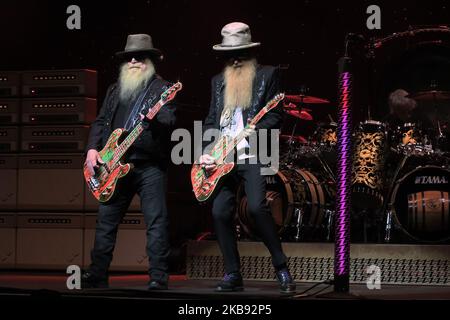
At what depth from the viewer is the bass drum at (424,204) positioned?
8219mm

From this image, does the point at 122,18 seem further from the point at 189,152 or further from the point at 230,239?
the point at 230,239

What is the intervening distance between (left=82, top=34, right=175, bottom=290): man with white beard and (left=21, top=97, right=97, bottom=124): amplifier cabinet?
220 cm

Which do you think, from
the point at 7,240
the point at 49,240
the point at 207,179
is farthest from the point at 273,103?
the point at 7,240

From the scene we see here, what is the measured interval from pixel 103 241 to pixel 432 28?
151 inches

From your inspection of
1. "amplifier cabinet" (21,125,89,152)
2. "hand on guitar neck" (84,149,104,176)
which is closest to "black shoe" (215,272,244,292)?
"hand on guitar neck" (84,149,104,176)

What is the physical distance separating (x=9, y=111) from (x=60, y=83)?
68 cm

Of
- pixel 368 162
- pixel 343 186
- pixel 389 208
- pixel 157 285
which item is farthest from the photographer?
pixel 368 162

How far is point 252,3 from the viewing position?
10375 mm

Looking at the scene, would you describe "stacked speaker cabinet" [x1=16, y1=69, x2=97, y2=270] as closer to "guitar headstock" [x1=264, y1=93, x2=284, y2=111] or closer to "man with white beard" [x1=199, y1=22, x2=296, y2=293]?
"man with white beard" [x1=199, y1=22, x2=296, y2=293]

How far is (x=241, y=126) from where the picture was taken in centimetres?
678

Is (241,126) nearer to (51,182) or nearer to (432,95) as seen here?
(432,95)

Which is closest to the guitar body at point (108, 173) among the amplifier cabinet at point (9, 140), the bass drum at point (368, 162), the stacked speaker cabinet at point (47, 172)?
the stacked speaker cabinet at point (47, 172)

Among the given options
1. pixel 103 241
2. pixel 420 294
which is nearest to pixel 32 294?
pixel 103 241

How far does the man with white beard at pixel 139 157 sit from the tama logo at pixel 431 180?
239 cm
